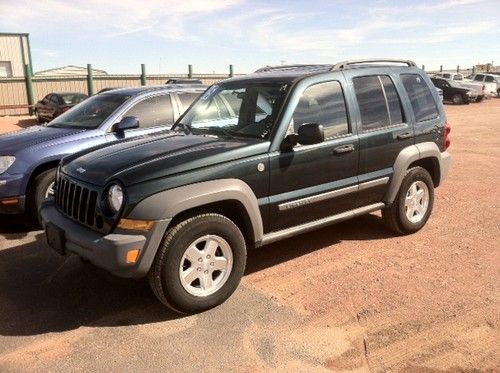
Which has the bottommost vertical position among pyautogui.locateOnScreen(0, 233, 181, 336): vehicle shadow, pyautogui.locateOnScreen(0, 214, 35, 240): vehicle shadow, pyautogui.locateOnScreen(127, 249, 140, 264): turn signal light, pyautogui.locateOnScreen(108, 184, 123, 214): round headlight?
pyautogui.locateOnScreen(0, 233, 181, 336): vehicle shadow

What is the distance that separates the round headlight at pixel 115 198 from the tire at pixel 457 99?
28142 millimetres

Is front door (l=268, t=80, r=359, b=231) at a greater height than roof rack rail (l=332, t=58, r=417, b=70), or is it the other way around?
roof rack rail (l=332, t=58, r=417, b=70)

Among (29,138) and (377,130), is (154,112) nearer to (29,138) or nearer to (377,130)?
(29,138)

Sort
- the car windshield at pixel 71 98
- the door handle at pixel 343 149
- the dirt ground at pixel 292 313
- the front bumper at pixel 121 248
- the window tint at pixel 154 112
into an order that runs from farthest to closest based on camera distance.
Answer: the car windshield at pixel 71 98 → the window tint at pixel 154 112 → the door handle at pixel 343 149 → the front bumper at pixel 121 248 → the dirt ground at pixel 292 313

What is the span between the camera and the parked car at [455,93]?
2742 cm

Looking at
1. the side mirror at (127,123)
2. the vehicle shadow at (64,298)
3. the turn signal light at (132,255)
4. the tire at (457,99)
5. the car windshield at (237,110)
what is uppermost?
the car windshield at (237,110)

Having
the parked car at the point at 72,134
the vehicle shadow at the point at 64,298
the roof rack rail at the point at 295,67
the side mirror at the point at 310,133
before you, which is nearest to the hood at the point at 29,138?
the parked car at the point at 72,134

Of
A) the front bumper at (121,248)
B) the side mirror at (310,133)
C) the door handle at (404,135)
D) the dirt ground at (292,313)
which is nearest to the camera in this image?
the dirt ground at (292,313)

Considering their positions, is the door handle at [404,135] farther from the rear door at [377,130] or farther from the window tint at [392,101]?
the window tint at [392,101]

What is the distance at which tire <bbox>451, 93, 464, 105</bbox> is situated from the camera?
90.7 feet

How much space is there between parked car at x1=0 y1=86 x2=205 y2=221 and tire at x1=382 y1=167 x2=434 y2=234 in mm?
3137

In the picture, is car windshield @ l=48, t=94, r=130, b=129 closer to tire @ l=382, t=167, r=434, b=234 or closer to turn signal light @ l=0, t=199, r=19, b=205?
turn signal light @ l=0, t=199, r=19, b=205

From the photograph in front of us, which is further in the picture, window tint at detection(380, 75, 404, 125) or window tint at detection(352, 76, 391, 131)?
window tint at detection(380, 75, 404, 125)

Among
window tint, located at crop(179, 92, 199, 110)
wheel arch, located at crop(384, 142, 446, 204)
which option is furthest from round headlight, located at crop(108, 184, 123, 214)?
window tint, located at crop(179, 92, 199, 110)
